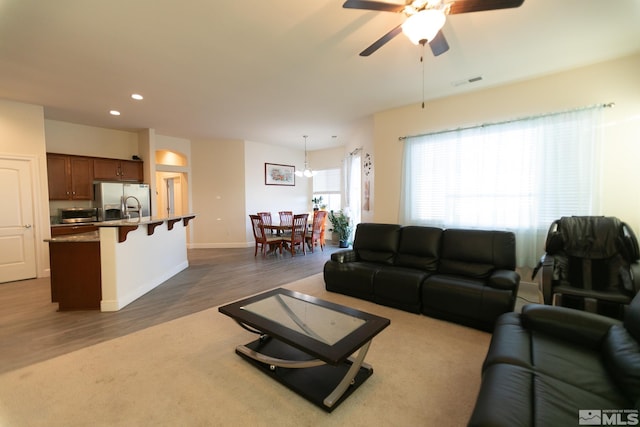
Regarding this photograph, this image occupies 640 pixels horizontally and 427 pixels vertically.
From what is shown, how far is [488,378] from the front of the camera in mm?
1396

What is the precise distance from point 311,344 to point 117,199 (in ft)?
18.9

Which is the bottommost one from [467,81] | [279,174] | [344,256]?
[344,256]

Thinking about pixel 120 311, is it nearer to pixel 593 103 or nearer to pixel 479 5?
pixel 479 5

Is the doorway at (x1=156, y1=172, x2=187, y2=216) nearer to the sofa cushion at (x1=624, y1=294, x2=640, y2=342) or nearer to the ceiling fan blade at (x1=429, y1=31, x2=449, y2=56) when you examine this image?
the ceiling fan blade at (x1=429, y1=31, x2=449, y2=56)

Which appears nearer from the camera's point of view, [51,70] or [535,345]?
[535,345]

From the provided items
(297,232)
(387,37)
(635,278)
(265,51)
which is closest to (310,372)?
(387,37)

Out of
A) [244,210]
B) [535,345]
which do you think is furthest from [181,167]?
[535,345]

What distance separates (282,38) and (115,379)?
10.5ft

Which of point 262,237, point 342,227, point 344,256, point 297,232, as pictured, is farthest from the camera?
point 342,227

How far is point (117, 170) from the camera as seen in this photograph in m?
5.73

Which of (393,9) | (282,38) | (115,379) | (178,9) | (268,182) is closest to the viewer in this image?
(393,9)

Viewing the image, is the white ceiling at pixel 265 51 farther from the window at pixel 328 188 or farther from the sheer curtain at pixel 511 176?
the window at pixel 328 188

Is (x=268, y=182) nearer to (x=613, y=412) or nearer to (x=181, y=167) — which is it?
(x=181, y=167)

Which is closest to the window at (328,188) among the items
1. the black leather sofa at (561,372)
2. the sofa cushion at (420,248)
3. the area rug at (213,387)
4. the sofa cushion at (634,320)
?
the sofa cushion at (420,248)
